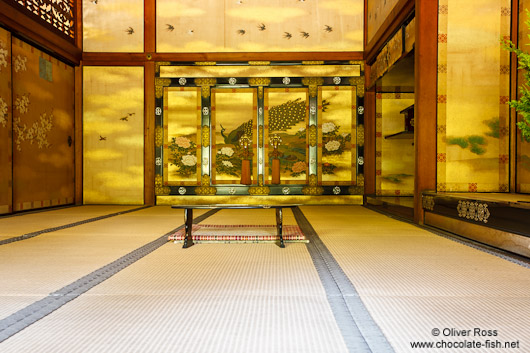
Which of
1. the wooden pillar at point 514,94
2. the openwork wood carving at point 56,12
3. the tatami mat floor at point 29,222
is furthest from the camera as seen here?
the openwork wood carving at point 56,12

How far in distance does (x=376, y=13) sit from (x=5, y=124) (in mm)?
5469

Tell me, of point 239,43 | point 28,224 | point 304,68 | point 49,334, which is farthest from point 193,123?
point 49,334

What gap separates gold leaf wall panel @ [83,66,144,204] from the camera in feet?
18.7

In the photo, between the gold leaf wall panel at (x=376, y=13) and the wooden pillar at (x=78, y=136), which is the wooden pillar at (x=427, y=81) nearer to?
the gold leaf wall panel at (x=376, y=13)

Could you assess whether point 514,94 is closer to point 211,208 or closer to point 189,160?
point 211,208

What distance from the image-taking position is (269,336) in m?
1.07

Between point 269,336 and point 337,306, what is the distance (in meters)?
0.36

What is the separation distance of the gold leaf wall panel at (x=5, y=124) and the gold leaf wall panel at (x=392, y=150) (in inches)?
215

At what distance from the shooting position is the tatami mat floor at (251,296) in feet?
3.43

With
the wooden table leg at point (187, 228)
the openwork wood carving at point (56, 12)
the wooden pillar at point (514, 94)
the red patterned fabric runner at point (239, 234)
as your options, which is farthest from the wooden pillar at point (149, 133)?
the wooden pillar at point (514, 94)

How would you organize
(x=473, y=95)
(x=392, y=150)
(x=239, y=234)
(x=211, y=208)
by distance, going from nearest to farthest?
(x=211, y=208)
(x=239, y=234)
(x=473, y=95)
(x=392, y=150)

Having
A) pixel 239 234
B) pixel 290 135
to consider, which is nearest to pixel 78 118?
pixel 290 135

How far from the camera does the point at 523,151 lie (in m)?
3.09

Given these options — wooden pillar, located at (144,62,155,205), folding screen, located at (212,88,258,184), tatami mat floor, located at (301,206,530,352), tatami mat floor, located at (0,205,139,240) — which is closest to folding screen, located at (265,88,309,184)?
folding screen, located at (212,88,258,184)
